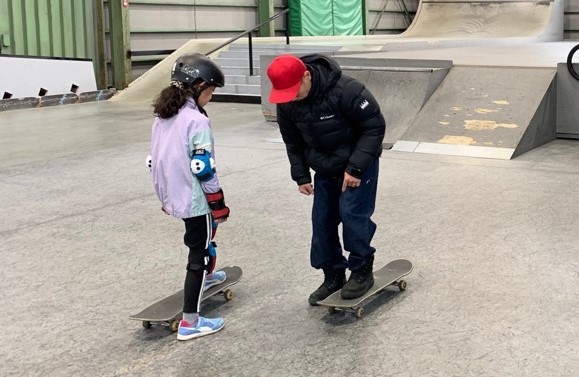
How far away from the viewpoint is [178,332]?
3.71 m

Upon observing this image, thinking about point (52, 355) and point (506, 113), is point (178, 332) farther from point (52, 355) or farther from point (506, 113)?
point (506, 113)

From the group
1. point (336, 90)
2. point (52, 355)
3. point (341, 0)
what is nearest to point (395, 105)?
point (336, 90)

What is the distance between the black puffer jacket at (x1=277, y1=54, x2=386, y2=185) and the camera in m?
3.75

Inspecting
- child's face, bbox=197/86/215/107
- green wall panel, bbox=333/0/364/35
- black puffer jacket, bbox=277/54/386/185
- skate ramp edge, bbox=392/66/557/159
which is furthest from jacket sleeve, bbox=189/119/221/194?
green wall panel, bbox=333/0/364/35

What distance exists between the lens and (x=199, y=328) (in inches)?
146

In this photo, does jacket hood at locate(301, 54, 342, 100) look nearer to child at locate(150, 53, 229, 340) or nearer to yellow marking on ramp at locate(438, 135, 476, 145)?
child at locate(150, 53, 229, 340)

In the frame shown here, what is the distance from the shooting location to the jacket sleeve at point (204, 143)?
3.50 m

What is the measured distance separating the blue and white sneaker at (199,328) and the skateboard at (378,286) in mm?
534

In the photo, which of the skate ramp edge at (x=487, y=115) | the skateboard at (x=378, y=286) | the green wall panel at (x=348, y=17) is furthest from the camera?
the green wall panel at (x=348, y=17)

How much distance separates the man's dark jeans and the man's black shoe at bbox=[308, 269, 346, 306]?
0.04 meters

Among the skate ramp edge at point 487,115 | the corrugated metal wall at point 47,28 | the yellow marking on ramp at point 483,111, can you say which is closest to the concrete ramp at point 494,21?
the corrugated metal wall at point 47,28

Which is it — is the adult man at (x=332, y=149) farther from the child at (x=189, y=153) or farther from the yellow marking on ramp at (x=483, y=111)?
the yellow marking on ramp at (x=483, y=111)

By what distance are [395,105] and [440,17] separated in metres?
14.9

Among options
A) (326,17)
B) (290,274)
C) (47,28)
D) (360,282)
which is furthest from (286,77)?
(326,17)
